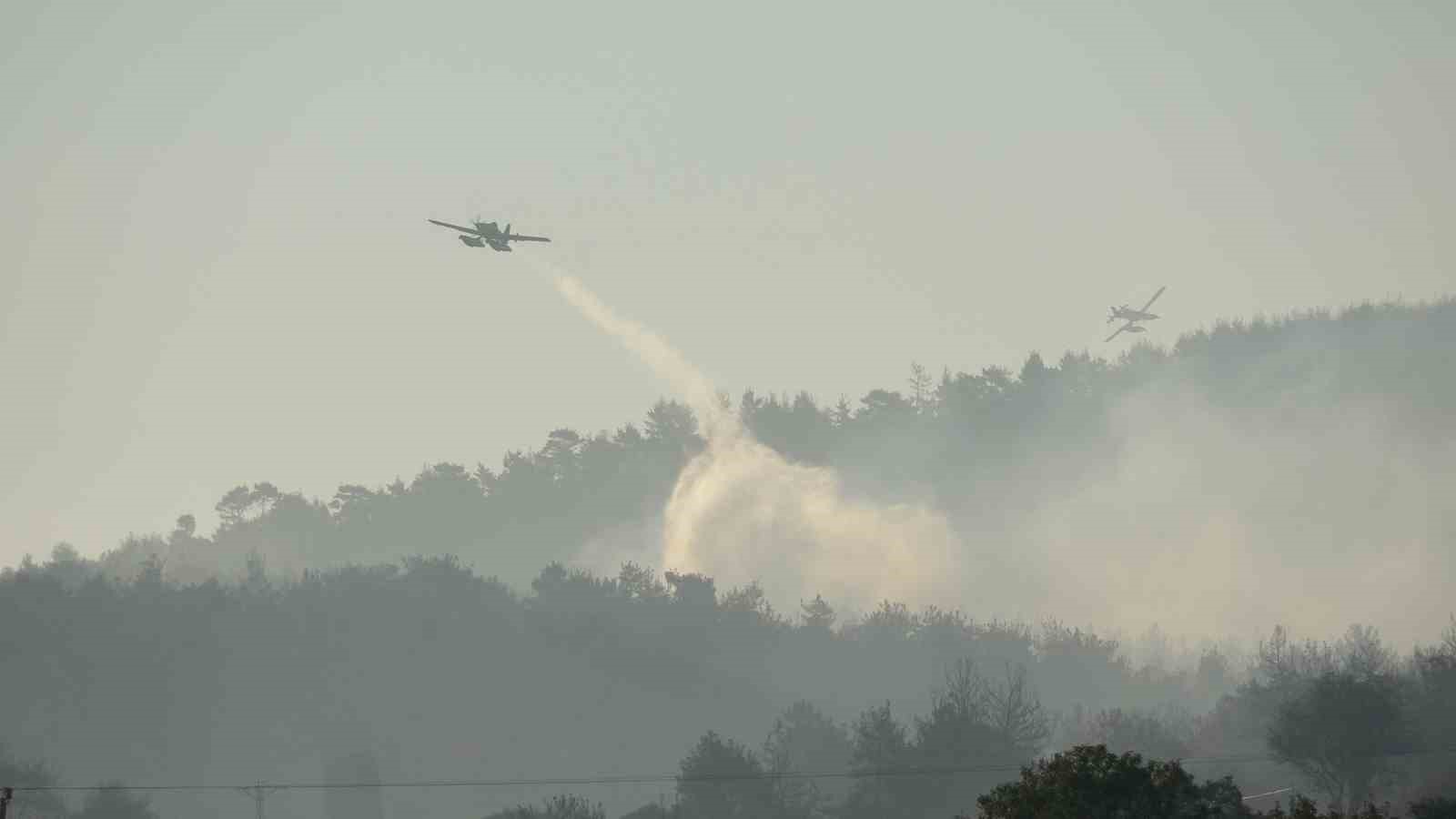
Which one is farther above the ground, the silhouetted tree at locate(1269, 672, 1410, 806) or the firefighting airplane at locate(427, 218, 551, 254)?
the firefighting airplane at locate(427, 218, 551, 254)

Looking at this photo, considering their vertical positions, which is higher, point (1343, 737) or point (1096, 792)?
point (1343, 737)

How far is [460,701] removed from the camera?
592 feet

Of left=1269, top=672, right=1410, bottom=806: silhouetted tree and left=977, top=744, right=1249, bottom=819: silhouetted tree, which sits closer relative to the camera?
left=977, top=744, right=1249, bottom=819: silhouetted tree

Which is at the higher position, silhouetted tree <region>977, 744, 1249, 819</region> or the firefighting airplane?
the firefighting airplane

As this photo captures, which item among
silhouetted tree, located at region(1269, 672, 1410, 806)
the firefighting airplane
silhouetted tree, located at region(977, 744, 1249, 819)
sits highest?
the firefighting airplane

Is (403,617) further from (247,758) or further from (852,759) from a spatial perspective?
(852,759)

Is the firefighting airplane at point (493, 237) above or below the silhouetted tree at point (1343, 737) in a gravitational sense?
above

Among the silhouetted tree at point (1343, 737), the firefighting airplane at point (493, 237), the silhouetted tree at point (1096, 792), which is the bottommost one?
the silhouetted tree at point (1096, 792)

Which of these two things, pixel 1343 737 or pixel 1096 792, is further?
pixel 1343 737

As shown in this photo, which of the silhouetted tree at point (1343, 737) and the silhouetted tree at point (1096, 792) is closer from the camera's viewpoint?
the silhouetted tree at point (1096, 792)

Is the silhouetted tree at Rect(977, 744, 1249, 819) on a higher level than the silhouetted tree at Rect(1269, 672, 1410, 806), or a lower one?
lower

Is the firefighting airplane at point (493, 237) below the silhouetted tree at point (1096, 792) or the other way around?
the other way around

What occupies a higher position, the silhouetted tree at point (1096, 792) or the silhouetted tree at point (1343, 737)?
the silhouetted tree at point (1343, 737)

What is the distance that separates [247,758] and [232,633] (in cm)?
2198
